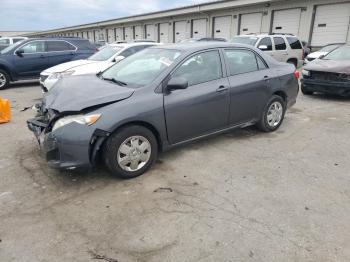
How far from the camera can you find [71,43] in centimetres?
1163

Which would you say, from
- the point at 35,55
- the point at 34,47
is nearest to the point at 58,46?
the point at 34,47

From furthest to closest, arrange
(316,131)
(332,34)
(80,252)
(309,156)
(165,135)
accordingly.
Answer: (332,34), (316,131), (309,156), (165,135), (80,252)

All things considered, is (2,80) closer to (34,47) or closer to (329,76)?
(34,47)

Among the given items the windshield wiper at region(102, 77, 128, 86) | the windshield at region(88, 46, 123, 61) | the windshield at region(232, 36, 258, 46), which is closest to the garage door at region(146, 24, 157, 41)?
the windshield at region(232, 36, 258, 46)

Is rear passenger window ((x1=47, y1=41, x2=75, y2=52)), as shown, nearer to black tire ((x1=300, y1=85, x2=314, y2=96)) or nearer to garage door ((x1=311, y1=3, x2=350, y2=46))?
black tire ((x1=300, y1=85, x2=314, y2=96))

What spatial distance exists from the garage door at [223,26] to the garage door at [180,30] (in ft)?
13.7

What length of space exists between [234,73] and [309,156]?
1.70 meters

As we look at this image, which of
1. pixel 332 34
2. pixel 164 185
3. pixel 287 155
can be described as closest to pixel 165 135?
pixel 164 185

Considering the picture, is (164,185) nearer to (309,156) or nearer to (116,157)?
(116,157)

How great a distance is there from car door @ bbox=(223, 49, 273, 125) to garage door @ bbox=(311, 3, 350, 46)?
49.2ft

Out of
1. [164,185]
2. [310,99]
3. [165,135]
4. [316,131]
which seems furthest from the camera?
[310,99]

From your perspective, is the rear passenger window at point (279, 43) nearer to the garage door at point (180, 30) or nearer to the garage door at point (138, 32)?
the garage door at point (180, 30)

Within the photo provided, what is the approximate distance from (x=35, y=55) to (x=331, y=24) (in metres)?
16.2

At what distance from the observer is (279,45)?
12.3 meters
